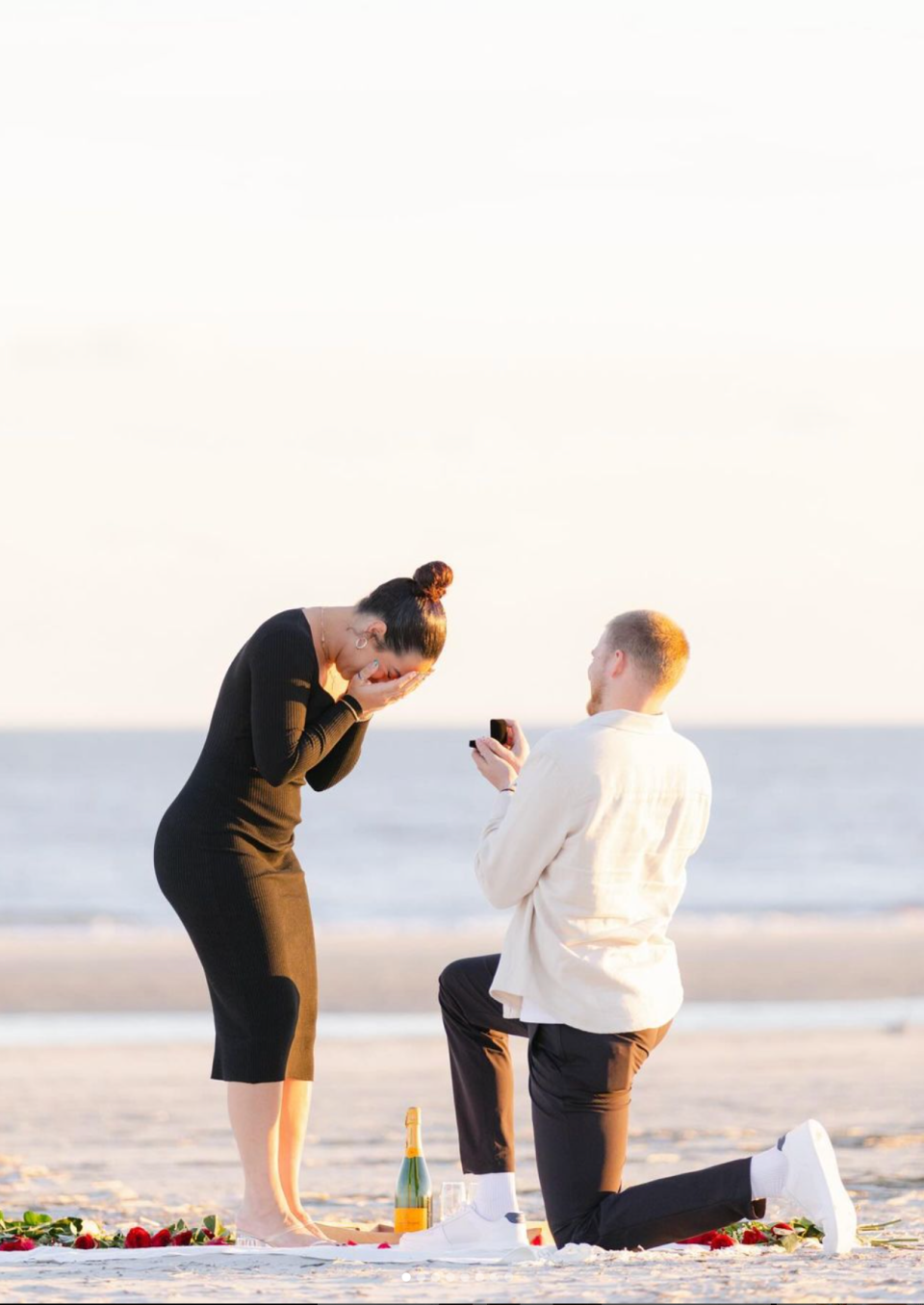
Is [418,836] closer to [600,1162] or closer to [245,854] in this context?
[245,854]

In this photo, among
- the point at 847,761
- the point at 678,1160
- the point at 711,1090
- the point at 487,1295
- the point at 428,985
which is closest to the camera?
the point at 487,1295

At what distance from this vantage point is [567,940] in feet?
14.3

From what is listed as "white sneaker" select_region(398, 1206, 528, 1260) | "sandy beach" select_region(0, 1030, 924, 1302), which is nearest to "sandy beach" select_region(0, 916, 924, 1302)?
"sandy beach" select_region(0, 1030, 924, 1302)

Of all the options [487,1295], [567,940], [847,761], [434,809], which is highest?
[847,761]

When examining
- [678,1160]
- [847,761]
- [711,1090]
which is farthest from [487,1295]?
[847,761]

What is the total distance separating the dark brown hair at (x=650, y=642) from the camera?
436 centimetres

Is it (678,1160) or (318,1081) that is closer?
(678,1160)

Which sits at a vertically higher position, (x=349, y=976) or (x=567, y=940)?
(x=349, y=976)

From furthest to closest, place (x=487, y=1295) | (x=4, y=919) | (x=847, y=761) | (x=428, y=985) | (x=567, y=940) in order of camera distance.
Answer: (x=847, y=761)
(x=4, y=919)
(x=428, y=985)
(x=567, y=940)
(x=487, y=1295)

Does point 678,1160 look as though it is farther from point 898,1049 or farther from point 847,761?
point 847,761

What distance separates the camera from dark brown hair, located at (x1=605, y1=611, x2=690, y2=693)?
4.36 m

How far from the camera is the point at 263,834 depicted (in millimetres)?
4840

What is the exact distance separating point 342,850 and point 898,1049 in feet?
83.7

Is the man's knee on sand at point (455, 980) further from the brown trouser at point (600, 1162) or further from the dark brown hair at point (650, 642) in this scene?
the dark brown hair at point (650, 642)
